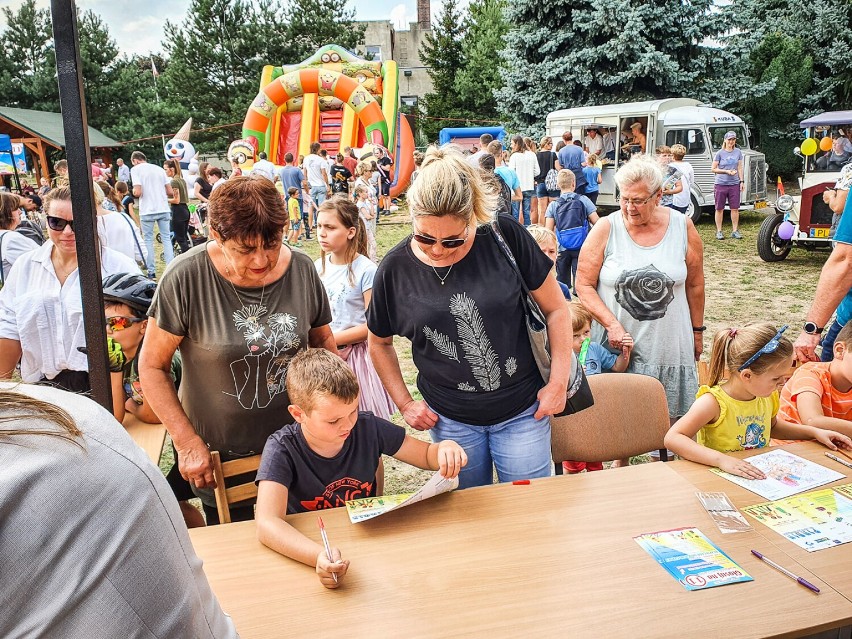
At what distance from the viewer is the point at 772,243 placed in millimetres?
9531

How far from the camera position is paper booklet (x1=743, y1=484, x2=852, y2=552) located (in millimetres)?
1893

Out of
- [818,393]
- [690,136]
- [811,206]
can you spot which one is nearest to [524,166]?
[690,136]

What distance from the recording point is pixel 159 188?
9.80 metres

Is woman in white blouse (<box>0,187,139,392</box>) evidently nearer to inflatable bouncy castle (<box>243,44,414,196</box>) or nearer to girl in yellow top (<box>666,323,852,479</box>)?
girl in yellow top (<box>666,323,852,479</box>)

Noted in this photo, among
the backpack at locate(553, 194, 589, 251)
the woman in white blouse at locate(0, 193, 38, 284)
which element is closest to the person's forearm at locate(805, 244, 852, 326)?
the backpack at locate(553, 194, 589, 251)

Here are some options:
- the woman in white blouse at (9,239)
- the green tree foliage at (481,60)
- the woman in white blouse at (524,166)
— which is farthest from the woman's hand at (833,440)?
the green tree foliage at (481,60)

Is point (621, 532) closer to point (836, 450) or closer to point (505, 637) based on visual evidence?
point (505, 637)

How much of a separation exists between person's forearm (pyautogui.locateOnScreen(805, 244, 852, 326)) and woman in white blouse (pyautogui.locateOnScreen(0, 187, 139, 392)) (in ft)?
11.4

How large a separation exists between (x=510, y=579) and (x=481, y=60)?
98.8ft

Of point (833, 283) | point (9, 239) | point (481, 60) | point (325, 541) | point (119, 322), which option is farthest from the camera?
point (481, 60)

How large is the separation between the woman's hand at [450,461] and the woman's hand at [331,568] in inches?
18.7

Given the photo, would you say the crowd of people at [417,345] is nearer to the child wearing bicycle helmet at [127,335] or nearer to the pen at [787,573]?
the child wearing bicycle helmet at [127,335]

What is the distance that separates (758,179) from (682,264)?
11673 mm

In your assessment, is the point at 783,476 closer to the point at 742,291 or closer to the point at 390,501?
the point at 390,501
